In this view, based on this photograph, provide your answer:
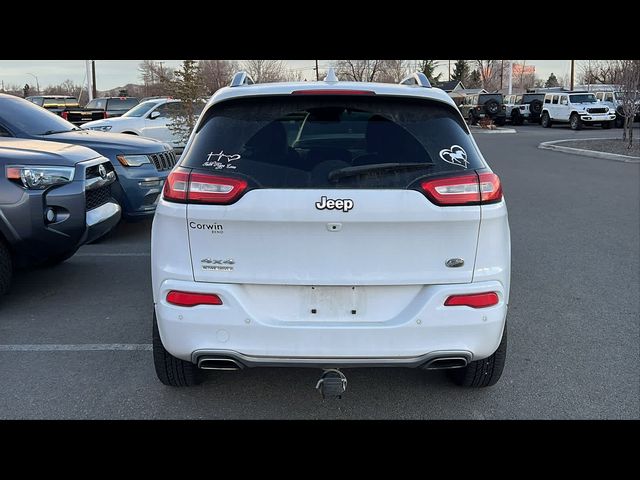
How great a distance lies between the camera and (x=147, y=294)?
533cm

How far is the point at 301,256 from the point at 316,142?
842mm

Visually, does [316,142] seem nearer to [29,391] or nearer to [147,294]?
[29,391]

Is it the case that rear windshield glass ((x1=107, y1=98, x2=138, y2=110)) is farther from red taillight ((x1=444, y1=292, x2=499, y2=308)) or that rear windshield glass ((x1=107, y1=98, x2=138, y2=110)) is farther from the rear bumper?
red taillight ((x1=444, y1=292, x2=499, y2=308))

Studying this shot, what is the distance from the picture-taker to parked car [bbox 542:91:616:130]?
109 ft

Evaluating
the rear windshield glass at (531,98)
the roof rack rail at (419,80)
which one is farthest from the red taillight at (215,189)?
the rear windshield glass at (531,98)

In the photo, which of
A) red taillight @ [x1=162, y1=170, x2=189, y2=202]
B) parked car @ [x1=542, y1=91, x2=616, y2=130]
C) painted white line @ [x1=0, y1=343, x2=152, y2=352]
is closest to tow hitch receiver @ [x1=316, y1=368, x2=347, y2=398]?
red taillight @ [x1=162, y1=170, x2=189, y2=202]

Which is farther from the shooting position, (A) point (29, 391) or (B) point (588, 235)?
(B) point (588, 235)

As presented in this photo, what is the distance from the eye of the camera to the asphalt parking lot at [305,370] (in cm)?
332

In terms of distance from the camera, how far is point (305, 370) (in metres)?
3.80

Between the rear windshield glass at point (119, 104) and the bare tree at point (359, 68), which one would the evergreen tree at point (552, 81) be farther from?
the rear windshield glass at point (119, 104)

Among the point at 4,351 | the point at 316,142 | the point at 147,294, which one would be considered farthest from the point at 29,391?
the point at 316,142

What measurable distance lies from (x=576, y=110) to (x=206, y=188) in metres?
35.6

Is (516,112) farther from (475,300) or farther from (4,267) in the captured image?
(475,300)

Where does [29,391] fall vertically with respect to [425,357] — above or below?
below
